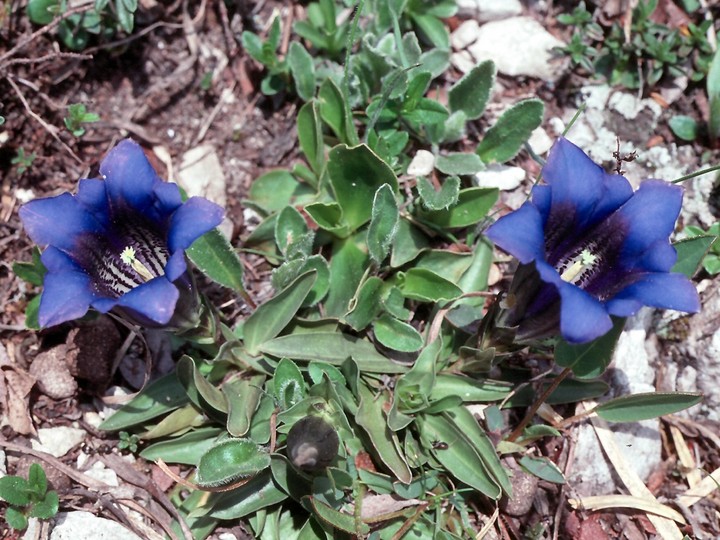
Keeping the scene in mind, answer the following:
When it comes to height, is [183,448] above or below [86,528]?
above

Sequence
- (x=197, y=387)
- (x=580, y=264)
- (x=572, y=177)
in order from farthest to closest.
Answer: (x=197, y=387), (x=580, y=264), (x=572, y=177)

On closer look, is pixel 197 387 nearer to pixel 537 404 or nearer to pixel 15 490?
pixel 15 490

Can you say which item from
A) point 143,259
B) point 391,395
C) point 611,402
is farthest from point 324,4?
point 611,402

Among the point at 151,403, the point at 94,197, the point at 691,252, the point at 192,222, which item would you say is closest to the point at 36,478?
the point at 151,403

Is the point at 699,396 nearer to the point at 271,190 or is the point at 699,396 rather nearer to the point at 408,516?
the point at 408,516

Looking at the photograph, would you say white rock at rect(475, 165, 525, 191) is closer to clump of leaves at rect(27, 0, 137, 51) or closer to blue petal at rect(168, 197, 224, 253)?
blue petal at rect(168, 197, 224, 253)

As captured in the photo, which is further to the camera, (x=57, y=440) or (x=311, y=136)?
(x=311, y=136)

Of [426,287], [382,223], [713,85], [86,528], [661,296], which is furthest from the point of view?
[713,85]
